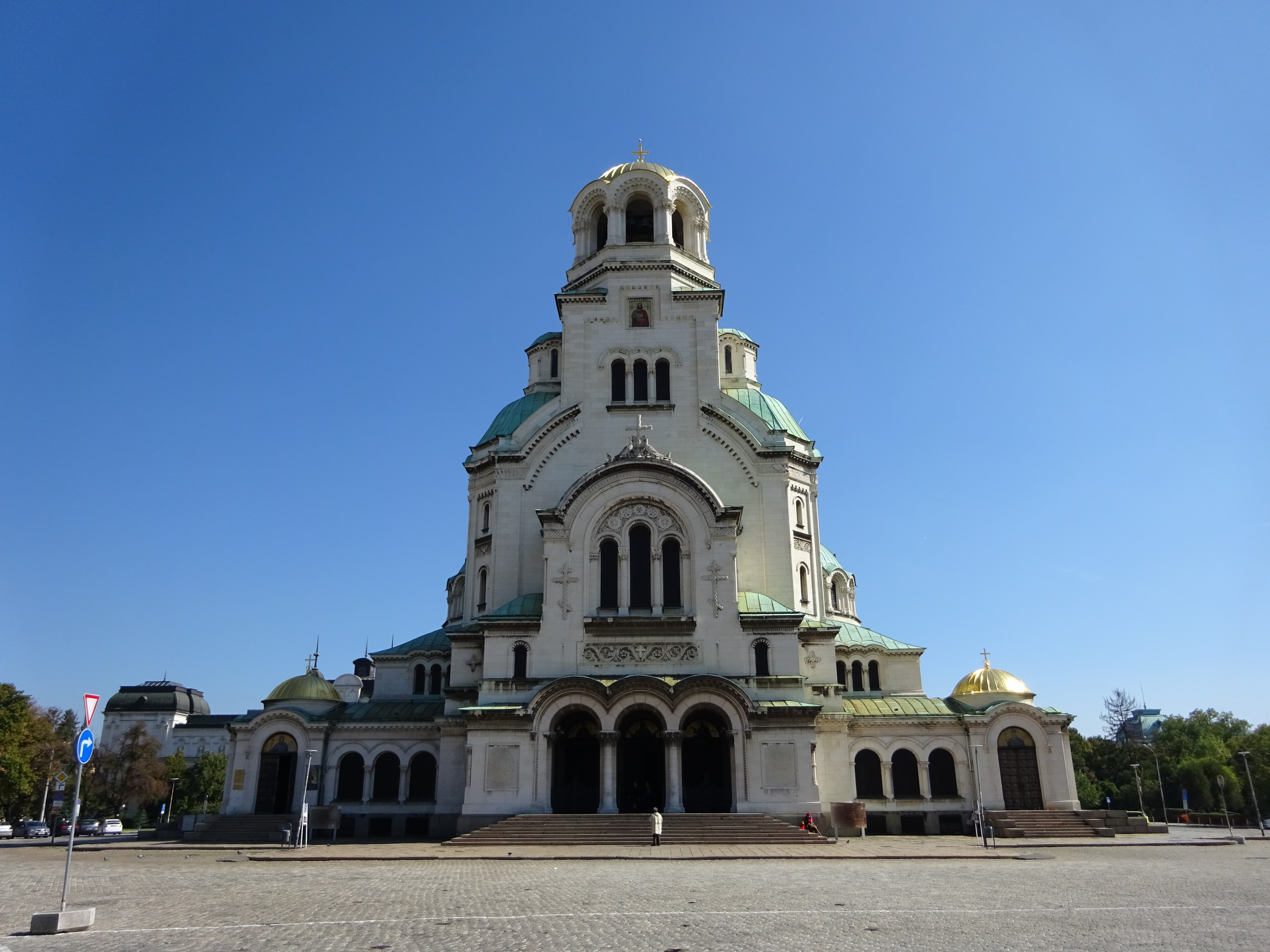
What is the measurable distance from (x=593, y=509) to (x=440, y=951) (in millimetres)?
27514

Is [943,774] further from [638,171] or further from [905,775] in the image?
[638,171]

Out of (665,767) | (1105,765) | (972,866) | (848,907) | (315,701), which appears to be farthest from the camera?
(1105,765)

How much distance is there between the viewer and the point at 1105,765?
8256cm

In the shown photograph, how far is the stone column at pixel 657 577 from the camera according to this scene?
Result: 38562 mm

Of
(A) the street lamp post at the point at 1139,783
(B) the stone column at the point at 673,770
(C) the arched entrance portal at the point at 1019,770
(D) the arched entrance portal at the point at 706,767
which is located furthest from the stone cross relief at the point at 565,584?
(A) the street lamp post at the point at 1139,783

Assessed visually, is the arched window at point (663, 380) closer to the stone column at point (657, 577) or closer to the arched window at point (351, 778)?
the stone column at point (657, 577)

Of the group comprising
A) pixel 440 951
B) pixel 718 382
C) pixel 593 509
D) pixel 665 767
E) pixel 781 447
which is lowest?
pixel 440 951

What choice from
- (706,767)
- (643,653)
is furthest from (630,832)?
(643,653)

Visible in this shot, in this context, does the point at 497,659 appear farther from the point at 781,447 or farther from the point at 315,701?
the point at 781,447

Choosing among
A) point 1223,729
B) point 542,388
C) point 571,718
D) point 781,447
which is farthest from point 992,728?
point 1223,729

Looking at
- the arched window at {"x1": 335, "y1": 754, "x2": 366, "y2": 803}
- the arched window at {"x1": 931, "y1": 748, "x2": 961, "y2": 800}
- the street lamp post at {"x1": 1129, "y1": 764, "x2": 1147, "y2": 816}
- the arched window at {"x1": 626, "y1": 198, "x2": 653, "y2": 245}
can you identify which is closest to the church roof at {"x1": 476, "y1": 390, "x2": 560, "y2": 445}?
the arched window at {"x1": 626, "y1": 198, "x2": 653, "y2": 245}

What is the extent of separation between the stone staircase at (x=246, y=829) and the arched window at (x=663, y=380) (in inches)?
922

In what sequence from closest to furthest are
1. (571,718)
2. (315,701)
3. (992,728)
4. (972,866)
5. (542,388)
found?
1. (972,866)
2. (571,718)
3. (992,728)
4. (315,701)
5. (542,388)

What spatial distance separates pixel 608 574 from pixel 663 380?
10368mm
